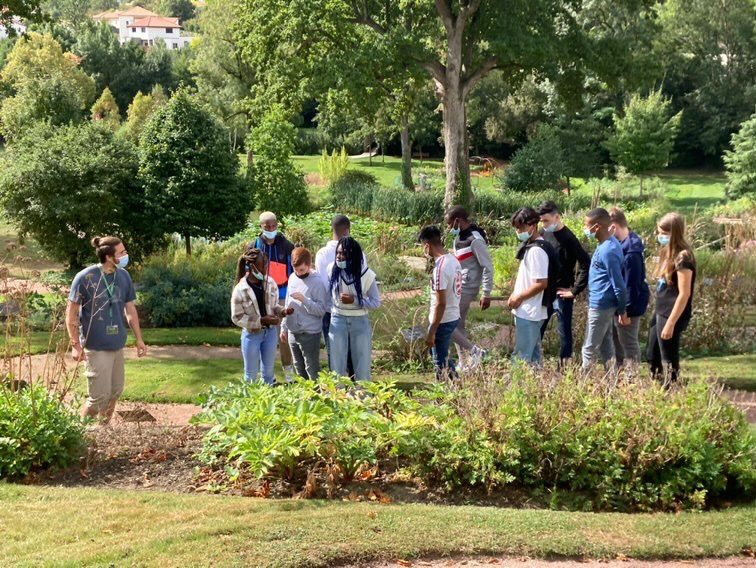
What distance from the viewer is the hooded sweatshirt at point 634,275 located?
8.16 meters

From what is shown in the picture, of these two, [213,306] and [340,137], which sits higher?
[340,137]

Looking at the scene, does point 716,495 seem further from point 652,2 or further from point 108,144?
point 652,2

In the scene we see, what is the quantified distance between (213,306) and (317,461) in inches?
300

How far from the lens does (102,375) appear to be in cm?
733

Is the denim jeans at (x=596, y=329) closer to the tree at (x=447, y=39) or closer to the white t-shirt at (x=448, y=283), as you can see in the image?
the white t-shirt at (x=448, y=283)

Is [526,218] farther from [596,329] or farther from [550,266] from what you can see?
[596,329]

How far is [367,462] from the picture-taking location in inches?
232

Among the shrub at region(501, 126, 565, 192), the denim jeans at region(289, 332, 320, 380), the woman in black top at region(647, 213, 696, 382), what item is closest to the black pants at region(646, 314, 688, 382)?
the woman in black top at region(647, 213, 696, 382)

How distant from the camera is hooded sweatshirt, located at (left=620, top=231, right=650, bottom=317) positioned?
8.16m

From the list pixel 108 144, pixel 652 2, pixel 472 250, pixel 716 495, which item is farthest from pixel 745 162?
pixel 716 495

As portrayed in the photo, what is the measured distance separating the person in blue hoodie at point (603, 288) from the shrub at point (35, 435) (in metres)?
4.09

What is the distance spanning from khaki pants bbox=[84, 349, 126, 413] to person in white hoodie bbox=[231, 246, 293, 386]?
1.02 m

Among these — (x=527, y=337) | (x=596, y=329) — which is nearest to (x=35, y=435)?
(x=527, y=337)

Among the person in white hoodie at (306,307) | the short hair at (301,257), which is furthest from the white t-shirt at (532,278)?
the short hair at (301,257)
